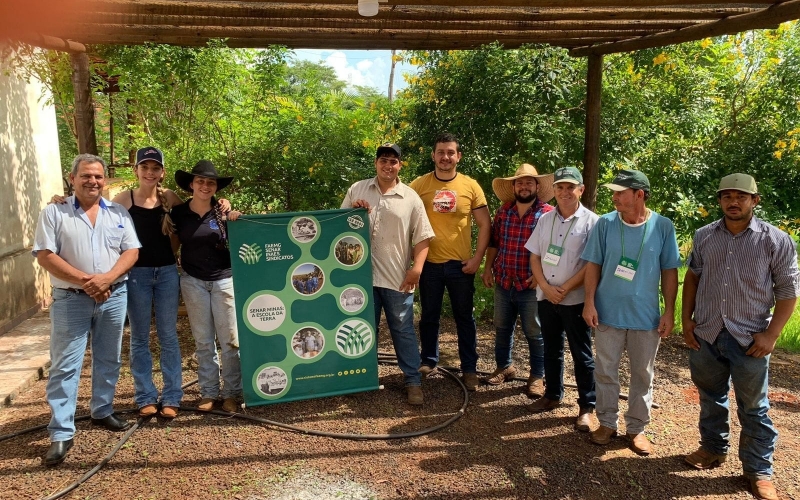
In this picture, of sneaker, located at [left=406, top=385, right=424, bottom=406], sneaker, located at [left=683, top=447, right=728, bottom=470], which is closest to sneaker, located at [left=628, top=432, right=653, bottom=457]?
sneaker, located at [left=683, top=447, right=728, bottom=470]

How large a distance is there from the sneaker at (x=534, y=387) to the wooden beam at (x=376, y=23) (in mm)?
3162

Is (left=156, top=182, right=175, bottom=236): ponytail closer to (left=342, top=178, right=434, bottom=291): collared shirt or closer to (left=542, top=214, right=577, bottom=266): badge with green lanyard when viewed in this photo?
(left=342, top=178, right=434, bottom=291): collared shirt

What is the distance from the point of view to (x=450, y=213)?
4715 millimetres

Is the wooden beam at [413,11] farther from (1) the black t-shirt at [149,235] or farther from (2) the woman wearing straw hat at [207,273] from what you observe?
(1) the black t-shirt at [149,235]

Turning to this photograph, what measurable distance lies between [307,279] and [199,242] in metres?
0.86

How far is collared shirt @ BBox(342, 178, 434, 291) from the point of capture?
4527mm

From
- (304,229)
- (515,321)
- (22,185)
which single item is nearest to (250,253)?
(304,229)

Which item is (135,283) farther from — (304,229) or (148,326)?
(304,229)

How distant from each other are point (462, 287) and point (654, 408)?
1808 millimetres

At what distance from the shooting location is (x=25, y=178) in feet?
23.1

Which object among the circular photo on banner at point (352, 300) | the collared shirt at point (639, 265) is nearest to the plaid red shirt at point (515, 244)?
the collared shirt at point (639, 265)

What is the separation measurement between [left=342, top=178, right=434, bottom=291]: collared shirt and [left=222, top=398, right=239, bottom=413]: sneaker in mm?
1426

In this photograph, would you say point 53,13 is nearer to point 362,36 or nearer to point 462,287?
point 462,287

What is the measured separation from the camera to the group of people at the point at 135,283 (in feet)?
12.3
